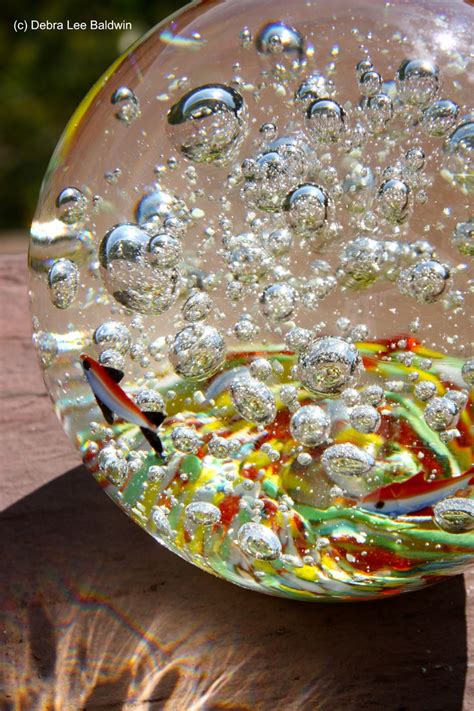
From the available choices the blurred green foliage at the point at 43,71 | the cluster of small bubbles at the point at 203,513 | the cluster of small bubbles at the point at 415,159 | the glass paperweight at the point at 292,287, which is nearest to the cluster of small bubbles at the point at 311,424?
the glass paperweight at the point at 292,287

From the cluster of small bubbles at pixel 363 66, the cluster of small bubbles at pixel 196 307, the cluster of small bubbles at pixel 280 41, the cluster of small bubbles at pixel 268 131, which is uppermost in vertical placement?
the cluster of small bubbles at pixel 280 41

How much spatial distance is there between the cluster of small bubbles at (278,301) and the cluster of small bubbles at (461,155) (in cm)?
18

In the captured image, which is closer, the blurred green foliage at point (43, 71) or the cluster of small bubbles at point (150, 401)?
the cluster of small bubbles at point (150, 401)

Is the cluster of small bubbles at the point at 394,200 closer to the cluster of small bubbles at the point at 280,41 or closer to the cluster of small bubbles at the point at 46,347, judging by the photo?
the cluster of small bubbles at the point at 280,41

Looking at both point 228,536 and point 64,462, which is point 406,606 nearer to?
point 228,536

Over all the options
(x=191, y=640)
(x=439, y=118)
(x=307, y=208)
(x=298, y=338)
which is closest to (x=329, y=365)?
(x=298, y=338)

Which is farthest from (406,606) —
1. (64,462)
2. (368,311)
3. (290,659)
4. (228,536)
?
(64,462)

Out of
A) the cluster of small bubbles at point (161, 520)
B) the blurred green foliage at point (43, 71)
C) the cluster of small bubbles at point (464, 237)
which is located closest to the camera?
the cluster of small bubbles at point (464, 237)

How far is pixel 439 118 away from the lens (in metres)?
0.87

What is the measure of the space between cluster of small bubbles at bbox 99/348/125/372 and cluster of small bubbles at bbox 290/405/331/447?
0.58 ft

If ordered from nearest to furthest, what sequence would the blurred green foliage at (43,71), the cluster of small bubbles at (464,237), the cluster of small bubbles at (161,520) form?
the cluster of small bubbles at (464,237) → the cluster of small bubbles at (161,520) → the blurred green foliage at (43,71)

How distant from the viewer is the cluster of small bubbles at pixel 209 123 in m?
0.89

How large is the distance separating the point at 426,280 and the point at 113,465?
1.17ft

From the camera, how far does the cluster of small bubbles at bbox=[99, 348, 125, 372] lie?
0.94 metres
